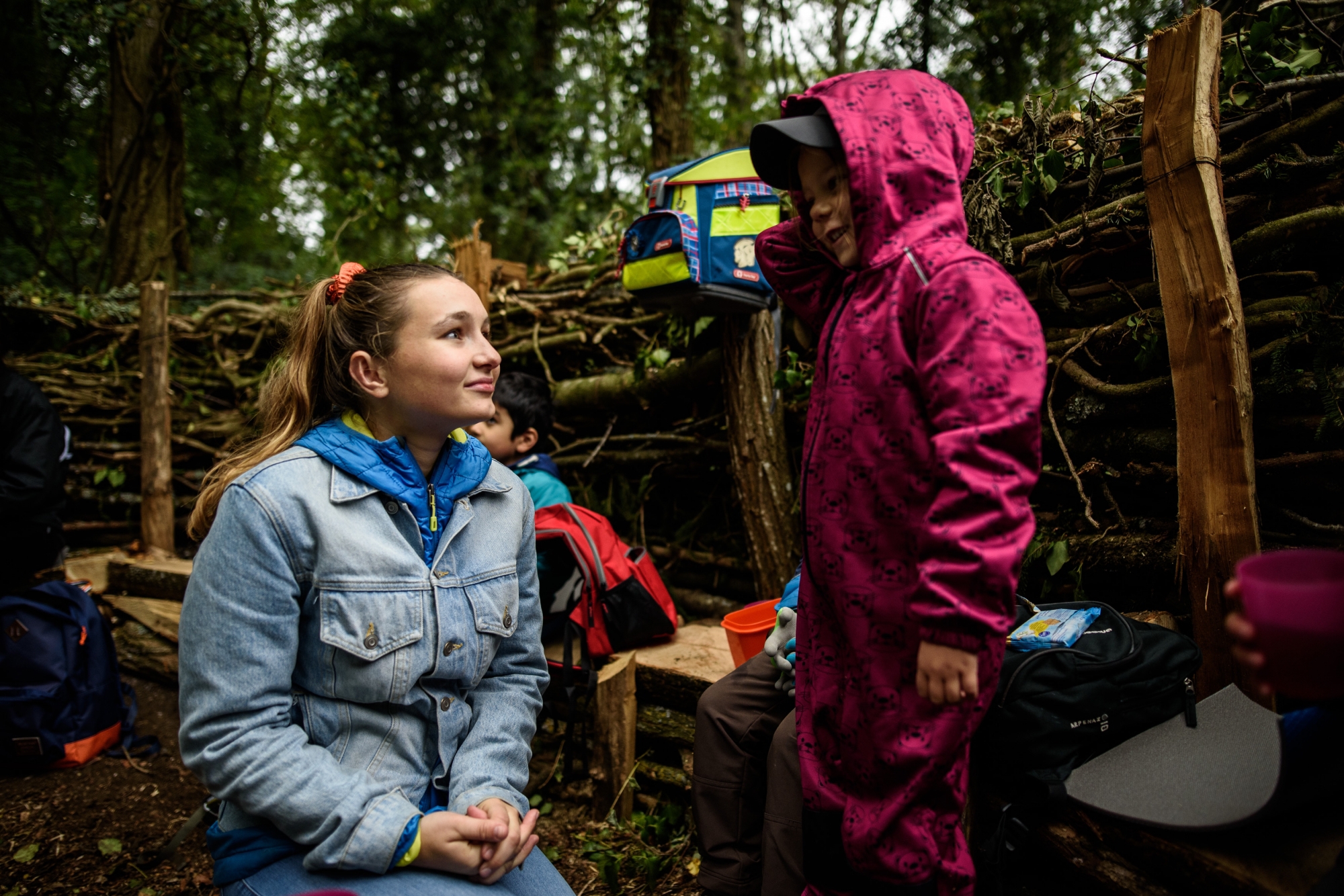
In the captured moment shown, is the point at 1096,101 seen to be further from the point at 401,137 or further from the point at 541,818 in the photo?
the point at 401,137

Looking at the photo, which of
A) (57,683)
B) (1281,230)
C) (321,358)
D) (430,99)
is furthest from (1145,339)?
(430,99)

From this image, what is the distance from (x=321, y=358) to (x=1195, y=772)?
7.62 feet

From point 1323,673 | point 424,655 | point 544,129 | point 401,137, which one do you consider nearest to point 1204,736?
point 1323,673

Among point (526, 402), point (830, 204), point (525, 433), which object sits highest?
point (830, 204)

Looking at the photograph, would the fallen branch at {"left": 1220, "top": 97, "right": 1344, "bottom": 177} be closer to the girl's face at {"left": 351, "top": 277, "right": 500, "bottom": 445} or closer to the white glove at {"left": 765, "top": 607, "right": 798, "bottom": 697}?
the white glove at {"left": 765, "top": 607, "right": 798, "bottom": 697}

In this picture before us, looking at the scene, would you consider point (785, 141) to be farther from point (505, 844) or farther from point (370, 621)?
point (505, 844)

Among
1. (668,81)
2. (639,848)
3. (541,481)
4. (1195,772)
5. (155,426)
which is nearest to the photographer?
(1195,772)

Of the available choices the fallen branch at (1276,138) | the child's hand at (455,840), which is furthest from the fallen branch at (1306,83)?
the child's hand at (455,840)

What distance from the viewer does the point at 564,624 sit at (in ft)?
10.2

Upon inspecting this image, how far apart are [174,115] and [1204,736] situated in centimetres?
1168

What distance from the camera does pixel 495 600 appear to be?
1811 mm

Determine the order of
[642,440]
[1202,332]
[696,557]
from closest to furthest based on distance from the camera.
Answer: [1202,332], [696,557], [642,440]

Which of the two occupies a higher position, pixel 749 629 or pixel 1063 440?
pixel 1063 440

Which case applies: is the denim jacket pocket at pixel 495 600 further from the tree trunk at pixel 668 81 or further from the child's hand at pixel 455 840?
the tree trunk at pixel 668 81
